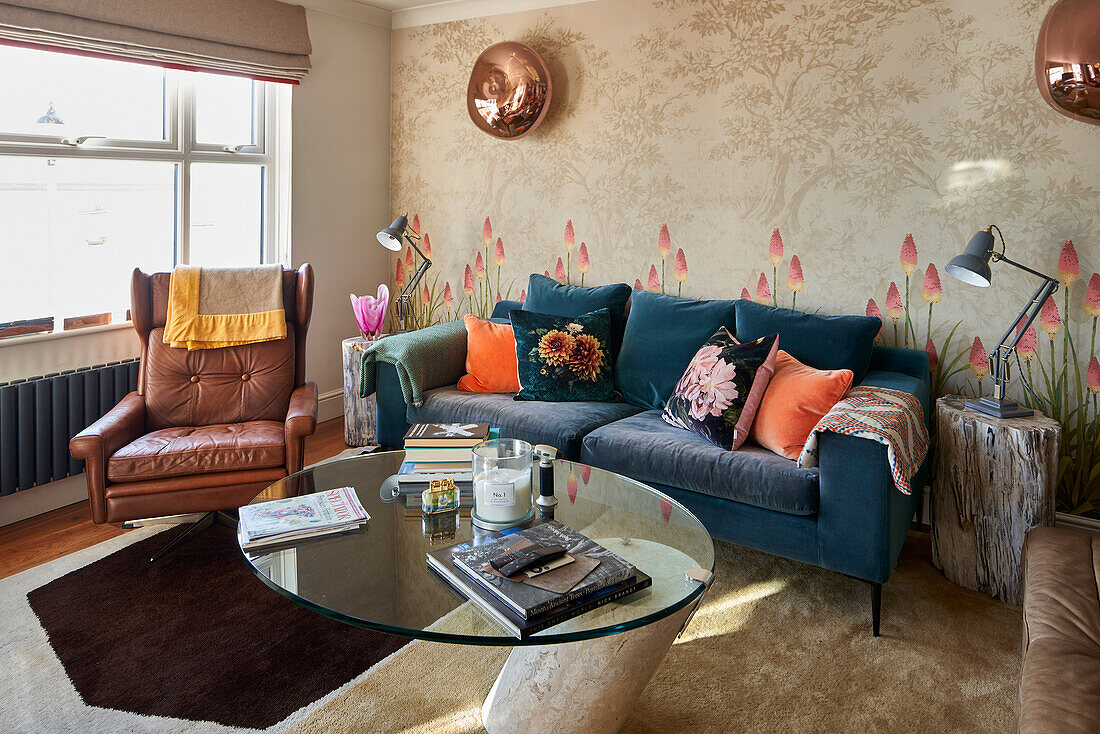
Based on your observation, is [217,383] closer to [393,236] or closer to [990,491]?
[393,236]

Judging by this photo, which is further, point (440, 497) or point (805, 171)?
point (805, 171)

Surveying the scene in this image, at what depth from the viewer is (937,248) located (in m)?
3.00

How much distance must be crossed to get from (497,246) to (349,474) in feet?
7.19

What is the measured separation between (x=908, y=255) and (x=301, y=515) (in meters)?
2.49

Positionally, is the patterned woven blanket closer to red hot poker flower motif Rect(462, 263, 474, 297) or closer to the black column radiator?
Answer: red hot poker flower motif Rect(462, 263, 474, 297)

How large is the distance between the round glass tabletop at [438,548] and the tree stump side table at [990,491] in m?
1.18

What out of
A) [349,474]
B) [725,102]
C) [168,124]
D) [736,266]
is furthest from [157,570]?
[725,102]

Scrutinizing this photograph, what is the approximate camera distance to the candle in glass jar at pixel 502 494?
1.86 m

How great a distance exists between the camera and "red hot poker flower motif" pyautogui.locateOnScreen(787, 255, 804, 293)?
10.9ft

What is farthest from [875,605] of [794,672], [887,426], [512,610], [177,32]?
[177,32]

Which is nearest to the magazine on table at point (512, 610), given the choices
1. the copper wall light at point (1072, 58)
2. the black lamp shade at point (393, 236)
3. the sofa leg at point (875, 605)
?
the sofa leg at point (875, 605)

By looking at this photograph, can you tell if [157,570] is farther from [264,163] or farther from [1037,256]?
[1037,256]

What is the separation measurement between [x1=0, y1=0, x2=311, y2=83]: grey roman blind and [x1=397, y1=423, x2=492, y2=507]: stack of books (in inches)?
87.4

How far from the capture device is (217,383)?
10.3 feet
